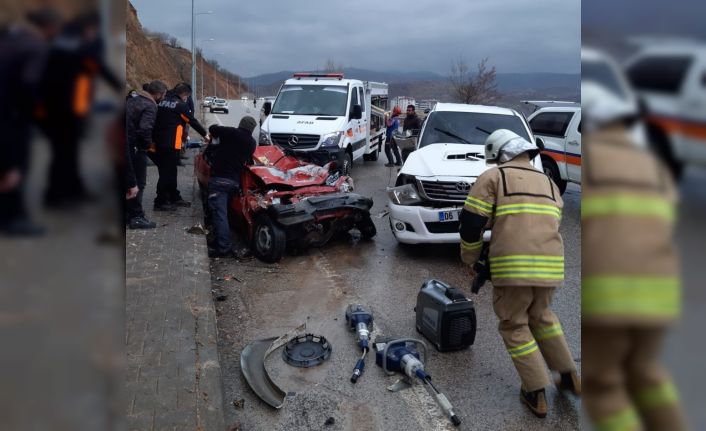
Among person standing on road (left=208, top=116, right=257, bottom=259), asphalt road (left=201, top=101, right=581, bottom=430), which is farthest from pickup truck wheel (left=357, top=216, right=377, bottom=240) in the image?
person standing on road (left=208, top=116, right=257, bottom=259)

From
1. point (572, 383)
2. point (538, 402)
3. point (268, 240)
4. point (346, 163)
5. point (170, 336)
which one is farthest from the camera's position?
point (346, 163)

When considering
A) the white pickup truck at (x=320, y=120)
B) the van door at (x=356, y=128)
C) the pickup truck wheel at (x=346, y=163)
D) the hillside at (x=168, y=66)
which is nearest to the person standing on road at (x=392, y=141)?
the white pickup truck at (x=320, y=120)

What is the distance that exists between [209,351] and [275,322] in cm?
116

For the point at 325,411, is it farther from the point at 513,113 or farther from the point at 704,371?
the point at 513,113

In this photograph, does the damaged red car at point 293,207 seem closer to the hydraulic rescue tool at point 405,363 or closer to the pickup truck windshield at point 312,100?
the hydraulic rescue tool at point 405,363

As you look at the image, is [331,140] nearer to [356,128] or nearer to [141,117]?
[356,128]

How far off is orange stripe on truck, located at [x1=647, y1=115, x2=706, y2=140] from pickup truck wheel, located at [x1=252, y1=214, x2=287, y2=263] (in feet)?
21.5

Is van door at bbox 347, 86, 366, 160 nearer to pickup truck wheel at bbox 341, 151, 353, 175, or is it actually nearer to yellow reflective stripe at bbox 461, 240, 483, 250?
pickup truck wheel at bbox 341, 151, 353, 175

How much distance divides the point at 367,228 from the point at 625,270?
24.5 feet

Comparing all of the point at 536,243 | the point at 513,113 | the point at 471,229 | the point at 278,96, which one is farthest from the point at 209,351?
the point at 278,96

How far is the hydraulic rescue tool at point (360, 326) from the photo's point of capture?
4.41 meters

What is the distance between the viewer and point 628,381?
0.63 metres

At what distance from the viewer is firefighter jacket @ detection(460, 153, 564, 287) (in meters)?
3.44

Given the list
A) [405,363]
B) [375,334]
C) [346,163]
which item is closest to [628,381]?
Answer: [405,363]
